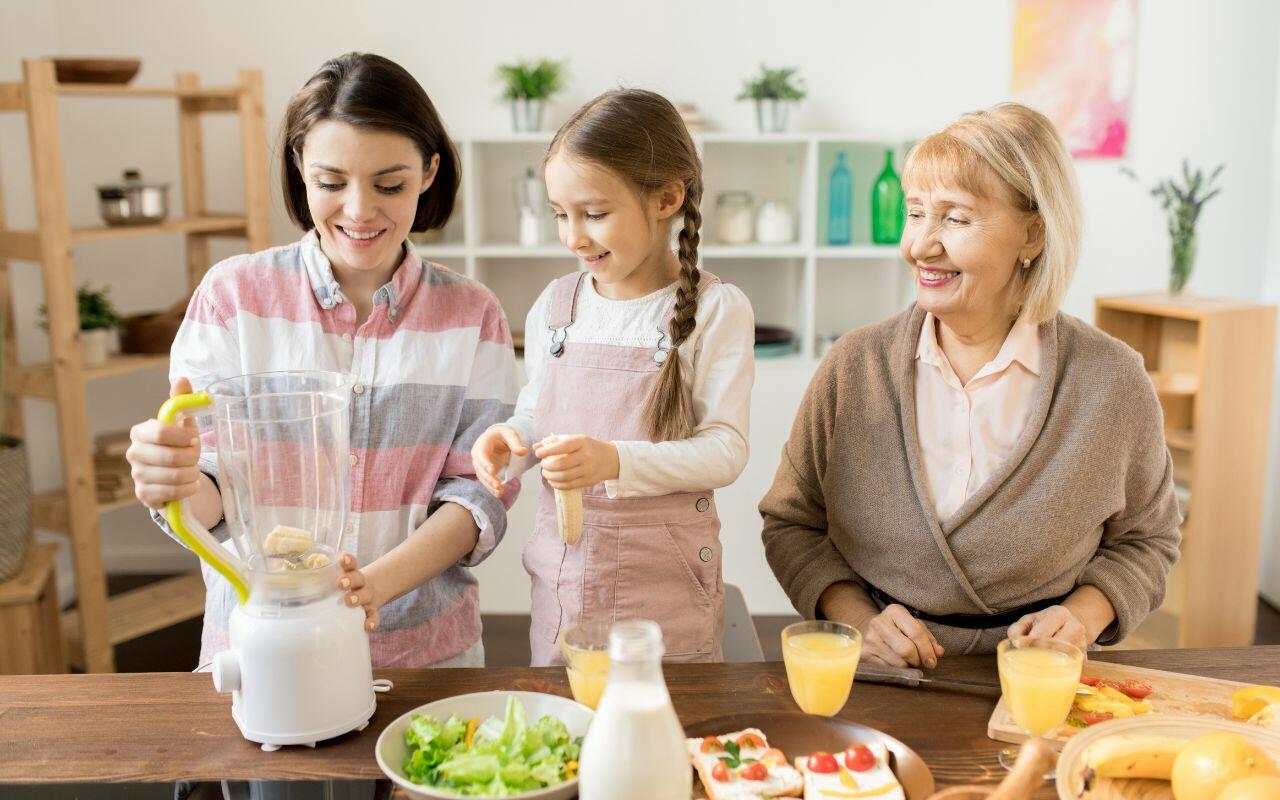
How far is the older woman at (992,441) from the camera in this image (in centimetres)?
164

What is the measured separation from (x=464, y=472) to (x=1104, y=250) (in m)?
3.54

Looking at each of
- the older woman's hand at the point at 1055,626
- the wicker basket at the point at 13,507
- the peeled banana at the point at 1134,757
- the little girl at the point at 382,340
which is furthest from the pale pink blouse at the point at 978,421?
the wicker basket at the point at 13,507

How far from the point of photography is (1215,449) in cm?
361

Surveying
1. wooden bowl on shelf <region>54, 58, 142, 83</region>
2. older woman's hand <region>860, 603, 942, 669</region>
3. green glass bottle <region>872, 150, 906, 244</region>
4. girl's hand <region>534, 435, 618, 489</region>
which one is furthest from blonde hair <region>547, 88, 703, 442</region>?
green glass bottle <region>872, 150, 906, 244</region>

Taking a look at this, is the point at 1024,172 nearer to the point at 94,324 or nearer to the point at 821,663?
the point at 821,663

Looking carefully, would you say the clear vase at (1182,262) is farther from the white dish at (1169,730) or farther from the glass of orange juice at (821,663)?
the glass of orange juice at (821,663)

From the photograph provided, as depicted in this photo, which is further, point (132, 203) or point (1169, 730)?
point (132, 203)

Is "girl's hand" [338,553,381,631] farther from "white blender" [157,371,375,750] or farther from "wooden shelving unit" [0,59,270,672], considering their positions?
"wooden shelving unit" [0,59,270,672]

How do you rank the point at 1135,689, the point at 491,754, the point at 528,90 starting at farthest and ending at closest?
the point at 528,90 → the point at 1135,689 → the point at 491,754

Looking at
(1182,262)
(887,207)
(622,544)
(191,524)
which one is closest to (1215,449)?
(1182,262)

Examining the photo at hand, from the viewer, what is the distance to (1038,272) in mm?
1670

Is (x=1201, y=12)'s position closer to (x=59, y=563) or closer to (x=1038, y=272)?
(x=1038, y=272)

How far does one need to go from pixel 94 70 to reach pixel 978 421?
9.61ft

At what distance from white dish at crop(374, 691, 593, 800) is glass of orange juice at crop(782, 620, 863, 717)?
0.26m
